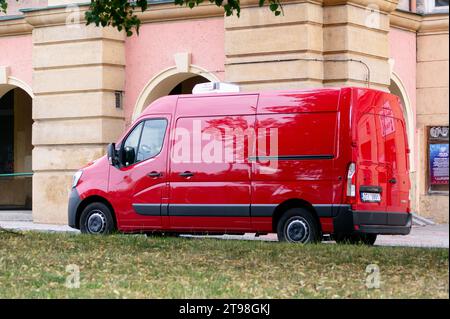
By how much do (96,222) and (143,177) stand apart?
45.8 inches

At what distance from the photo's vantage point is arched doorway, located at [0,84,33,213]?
30.5 meters

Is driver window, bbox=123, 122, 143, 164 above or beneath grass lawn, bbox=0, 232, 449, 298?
above

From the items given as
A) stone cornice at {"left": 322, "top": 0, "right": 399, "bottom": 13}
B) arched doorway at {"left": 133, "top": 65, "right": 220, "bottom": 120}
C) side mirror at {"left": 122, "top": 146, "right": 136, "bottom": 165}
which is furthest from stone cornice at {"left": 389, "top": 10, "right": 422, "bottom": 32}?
side mirror at {"left": 122, "top": 146, "right": 136, "bottom": 165}

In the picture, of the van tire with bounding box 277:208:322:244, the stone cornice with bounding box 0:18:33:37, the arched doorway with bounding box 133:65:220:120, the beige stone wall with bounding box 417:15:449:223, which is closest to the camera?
the van tire with bounding box 277:208:322:244

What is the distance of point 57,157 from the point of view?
24000 millimetres

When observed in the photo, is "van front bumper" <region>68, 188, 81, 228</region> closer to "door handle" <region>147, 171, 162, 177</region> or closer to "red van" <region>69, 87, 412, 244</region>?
"red van" <region>69, 87, 412, 244</region>

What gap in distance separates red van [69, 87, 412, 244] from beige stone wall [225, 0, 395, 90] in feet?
11.8

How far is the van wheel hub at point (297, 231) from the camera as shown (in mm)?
16438

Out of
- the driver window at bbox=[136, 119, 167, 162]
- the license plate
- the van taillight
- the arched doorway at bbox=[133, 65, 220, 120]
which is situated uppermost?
the arched doorway at bbox=[133, 65, 220, 120]

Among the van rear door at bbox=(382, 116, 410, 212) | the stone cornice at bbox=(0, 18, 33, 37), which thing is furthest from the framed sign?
the stone cornice at bbox=(0, 18, 33, 37)

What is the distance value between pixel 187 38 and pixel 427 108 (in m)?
5.43

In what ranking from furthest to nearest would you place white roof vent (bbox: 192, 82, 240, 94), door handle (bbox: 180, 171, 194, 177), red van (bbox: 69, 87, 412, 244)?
white roof vent (bbox: 192, 82, 240, 94), door handle (bbox: 180, 171, 194, 177), red van (bbox: 69, 87, 412, 244)

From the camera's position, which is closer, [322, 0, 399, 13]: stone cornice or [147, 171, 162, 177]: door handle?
[147, 171, 162, 177]: door handle

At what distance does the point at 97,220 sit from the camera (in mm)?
18391
